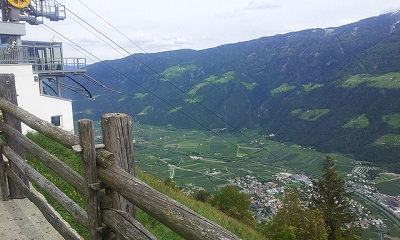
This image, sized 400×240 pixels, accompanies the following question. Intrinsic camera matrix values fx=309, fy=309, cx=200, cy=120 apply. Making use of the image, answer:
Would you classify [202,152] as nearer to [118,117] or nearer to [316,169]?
[316,169]

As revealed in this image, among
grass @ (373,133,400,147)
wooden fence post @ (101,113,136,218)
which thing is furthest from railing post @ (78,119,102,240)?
grass @ (373,133,400,147)

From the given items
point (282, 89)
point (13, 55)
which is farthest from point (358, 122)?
point (13, 55)

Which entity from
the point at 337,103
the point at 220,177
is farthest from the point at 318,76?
the point at 220,177

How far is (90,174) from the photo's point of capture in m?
2.75

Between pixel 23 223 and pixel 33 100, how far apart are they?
1313cm

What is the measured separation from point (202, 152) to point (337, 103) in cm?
7218

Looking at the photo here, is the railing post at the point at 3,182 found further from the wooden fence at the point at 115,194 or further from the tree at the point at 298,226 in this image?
the tree at the point at 298,226

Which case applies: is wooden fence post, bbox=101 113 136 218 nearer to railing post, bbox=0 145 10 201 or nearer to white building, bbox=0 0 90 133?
railing post, bbox=0 145 10 201

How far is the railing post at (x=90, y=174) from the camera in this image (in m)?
2.71

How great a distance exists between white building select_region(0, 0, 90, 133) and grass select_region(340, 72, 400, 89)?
5263 inches

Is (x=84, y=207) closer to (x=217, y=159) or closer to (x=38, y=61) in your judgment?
(x=38, y=61)

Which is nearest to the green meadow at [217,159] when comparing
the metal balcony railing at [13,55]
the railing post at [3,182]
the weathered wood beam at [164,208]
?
the metal balcony railing at [13,55]

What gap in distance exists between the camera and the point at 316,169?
82875mm

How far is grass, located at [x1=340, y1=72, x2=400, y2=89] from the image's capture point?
419ft
